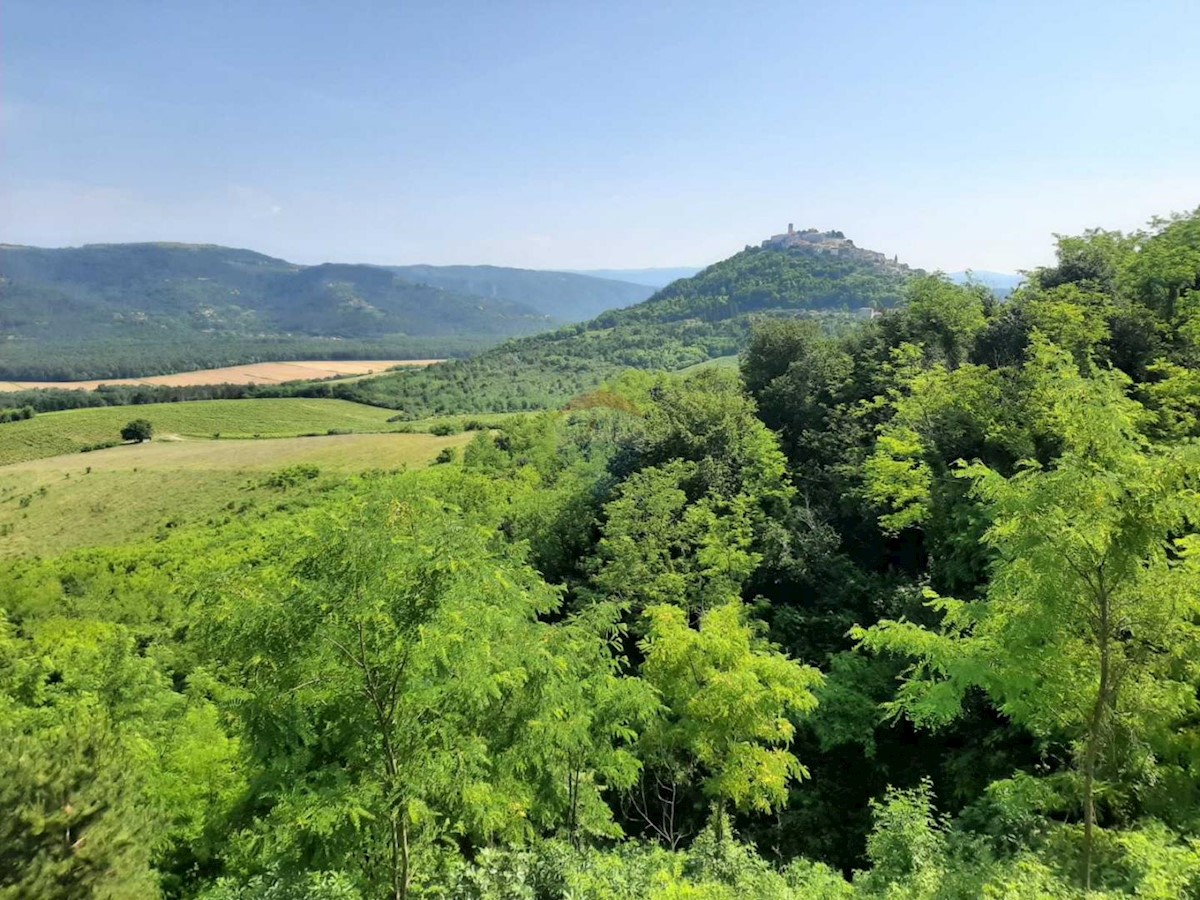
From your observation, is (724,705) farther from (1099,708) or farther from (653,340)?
(653,340)

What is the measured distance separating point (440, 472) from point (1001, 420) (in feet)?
131

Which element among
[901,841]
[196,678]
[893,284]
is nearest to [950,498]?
[901,841]

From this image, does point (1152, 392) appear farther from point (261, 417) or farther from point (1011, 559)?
point (261, 417)

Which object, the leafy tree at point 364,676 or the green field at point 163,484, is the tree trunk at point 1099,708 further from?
the green field at point 163,484

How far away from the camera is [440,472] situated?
2051 inches

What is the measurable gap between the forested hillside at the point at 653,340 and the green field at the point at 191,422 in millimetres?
14019

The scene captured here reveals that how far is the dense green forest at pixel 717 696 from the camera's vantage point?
738cm

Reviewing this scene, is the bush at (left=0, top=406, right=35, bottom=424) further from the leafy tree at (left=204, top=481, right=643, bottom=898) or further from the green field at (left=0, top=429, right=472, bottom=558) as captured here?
the leafy tree at (left=204, top=481, right=643, bottom=898)

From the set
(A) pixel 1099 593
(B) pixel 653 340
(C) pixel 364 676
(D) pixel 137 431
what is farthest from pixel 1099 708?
(B) pixel 653 340

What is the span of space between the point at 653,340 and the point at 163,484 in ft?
366

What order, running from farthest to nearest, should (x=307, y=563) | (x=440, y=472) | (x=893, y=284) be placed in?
1. (x=893, y=284)
2. (x=440, y=472)
3. (x=307, y=563)

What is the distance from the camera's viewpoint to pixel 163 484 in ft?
224

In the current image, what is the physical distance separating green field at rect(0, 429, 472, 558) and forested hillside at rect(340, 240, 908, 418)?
50673mm

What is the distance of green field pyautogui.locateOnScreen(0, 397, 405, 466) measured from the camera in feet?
294
